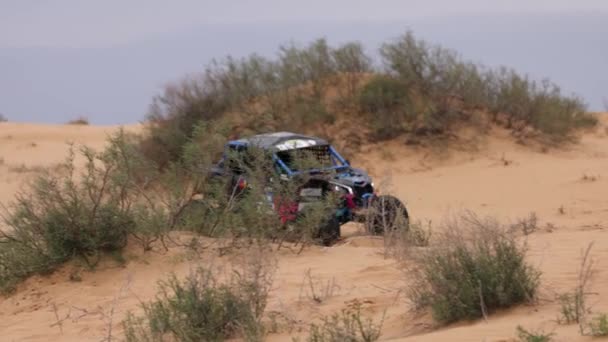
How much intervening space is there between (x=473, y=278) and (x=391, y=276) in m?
2.17

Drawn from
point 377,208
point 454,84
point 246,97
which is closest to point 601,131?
point 454,84

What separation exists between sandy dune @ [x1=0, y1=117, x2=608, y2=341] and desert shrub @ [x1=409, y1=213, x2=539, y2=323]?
0.14m

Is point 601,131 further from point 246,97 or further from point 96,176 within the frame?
point 96,176

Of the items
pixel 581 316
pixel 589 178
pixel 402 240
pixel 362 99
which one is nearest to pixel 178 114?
Result: pixel 362 99

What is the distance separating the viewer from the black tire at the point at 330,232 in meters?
12.1

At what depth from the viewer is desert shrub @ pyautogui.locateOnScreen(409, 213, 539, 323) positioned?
694 centimetres

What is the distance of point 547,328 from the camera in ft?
20.4

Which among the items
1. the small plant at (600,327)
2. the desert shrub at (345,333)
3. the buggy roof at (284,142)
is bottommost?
the desert shrub at (345,333)

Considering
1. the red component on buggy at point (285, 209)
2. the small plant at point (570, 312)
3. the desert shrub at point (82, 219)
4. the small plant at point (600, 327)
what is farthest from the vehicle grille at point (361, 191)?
the small plant at point (600, 327)

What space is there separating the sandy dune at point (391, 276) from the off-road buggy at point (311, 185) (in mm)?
295

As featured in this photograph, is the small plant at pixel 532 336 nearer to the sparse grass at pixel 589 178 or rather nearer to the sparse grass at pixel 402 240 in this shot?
the sparse grass at pixel 402 240

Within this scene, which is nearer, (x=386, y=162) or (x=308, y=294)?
(x=308, y=294)

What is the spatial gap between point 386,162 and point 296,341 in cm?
1598

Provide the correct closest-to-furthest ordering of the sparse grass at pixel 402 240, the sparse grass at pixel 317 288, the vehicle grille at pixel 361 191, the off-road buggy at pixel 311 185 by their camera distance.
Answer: the sparse grass at pixel 317 288
the sparse grass at pixel 402 240
the off-road buggy at pixel 311 185
the vehicle grille at pixel 361 191
